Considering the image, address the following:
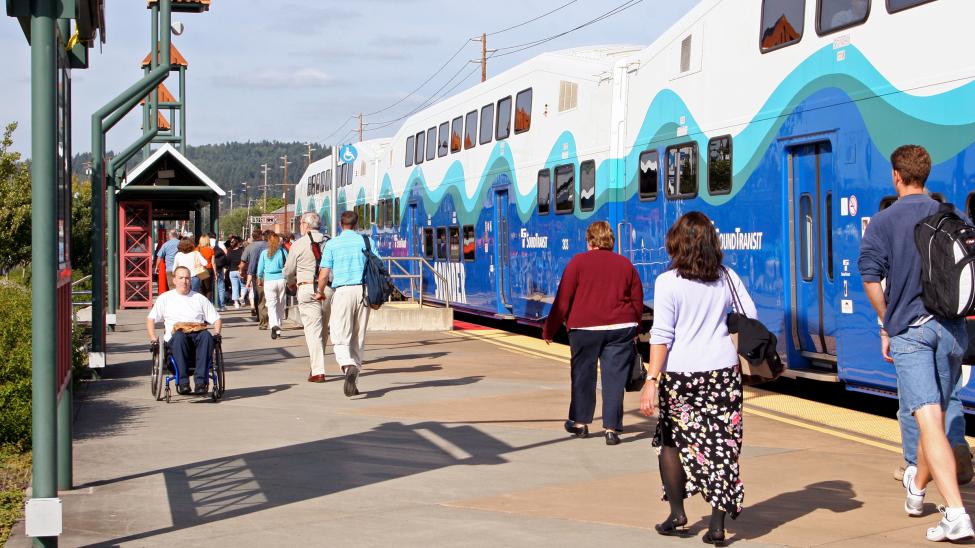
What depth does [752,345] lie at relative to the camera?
6383 mm

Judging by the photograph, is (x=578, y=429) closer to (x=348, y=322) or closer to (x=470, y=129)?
(x=348, y=322)

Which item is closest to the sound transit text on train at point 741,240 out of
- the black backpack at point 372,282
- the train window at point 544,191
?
the black backpack at point 372,282

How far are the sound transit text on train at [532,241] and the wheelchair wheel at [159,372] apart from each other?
325 inches

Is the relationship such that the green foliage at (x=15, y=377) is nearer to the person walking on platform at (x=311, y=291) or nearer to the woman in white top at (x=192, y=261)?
the person walking on platform at (x=311, y=291)

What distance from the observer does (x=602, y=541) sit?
20.9 ft

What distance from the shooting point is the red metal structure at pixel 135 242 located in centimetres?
2712

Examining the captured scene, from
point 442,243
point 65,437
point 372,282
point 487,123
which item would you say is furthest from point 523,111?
point 65,437

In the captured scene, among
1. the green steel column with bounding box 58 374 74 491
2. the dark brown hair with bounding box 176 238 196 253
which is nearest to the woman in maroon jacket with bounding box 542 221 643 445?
the green steel column with bounding box 58 374 74 491

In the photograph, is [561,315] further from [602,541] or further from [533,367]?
[533,367]

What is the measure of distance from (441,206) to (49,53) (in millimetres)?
19667

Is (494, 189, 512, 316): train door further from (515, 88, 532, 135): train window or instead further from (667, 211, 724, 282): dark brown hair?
(667, 211, 724, 282): dark brown hair

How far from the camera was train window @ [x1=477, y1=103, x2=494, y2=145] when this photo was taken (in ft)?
71.2

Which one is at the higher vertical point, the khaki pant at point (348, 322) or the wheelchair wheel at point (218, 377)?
the khaki pant at point (348, 322)

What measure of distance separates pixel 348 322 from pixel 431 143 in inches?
538
